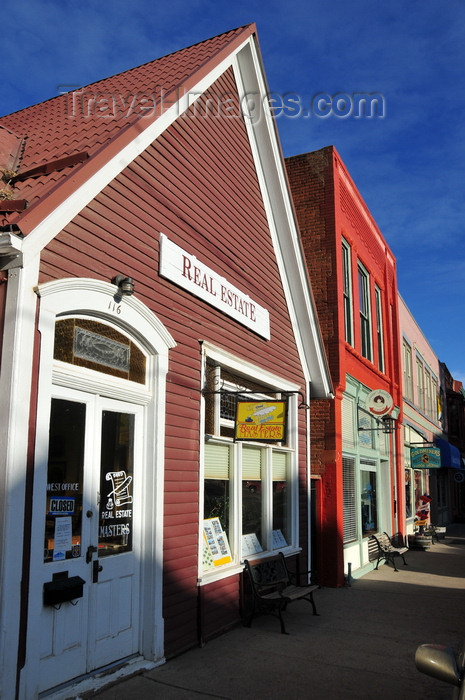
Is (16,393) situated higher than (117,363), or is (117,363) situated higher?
(117,363)

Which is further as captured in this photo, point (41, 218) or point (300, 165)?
point (300, 165)

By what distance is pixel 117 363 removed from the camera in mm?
6004

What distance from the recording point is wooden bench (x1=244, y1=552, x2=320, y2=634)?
770 cm

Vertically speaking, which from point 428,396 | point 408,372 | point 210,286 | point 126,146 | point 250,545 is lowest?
point 250,545

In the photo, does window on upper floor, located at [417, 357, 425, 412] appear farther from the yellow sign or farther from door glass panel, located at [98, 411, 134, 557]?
door glass panel, located at [98, 411, 134, 557]

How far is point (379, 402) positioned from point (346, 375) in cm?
176

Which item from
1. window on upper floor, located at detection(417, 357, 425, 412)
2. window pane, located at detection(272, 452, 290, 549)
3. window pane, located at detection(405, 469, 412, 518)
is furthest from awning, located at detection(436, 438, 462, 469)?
window pane, located at detection(272, 452, 290, 549)

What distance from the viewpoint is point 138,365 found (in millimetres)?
6336

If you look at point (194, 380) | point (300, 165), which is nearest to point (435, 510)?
point (300, 165)

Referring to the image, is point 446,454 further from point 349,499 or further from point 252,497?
point 252,497

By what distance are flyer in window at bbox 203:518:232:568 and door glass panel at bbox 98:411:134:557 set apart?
64.7 inches

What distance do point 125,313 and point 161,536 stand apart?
2241mm

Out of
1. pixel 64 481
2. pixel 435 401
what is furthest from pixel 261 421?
pixel 435 401

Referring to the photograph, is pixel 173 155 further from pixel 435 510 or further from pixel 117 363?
pixel 435 510
